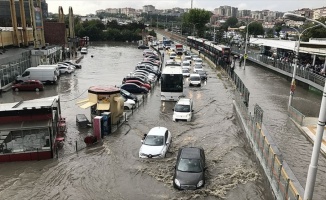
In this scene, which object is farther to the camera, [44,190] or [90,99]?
[90,99]

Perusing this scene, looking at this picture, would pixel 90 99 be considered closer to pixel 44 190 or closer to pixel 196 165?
pixel 44 190

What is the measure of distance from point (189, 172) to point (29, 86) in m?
26.6

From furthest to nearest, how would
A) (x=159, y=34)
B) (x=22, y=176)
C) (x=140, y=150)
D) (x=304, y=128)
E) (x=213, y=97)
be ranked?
1. (x=159, y=34)
2. (x=213, y=97)
3. (x=304, y=128)
4. (x=140, y=150)
5. (x=22, y=176)

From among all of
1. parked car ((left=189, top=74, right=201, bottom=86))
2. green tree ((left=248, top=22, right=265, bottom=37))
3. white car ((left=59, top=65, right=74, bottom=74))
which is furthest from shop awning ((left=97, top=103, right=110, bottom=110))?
green tree ((left=248, top=22, right=265, bottom=37))

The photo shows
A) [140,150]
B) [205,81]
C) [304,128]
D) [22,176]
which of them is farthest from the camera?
[205,81]

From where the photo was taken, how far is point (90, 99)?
73.4ft

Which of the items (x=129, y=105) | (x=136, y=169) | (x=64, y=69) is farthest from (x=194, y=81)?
(x=136, y=169)

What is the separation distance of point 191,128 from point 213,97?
11198mm

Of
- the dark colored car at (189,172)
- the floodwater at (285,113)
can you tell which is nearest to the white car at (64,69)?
the floodwater at (285,113)

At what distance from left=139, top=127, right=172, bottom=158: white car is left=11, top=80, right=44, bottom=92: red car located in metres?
21.5

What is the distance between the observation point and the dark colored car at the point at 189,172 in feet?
44.1

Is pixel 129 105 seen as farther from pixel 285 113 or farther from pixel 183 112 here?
pixel 285 113

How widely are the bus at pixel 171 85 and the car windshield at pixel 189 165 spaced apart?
53.1 feet

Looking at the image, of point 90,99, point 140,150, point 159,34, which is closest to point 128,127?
point 90,99
